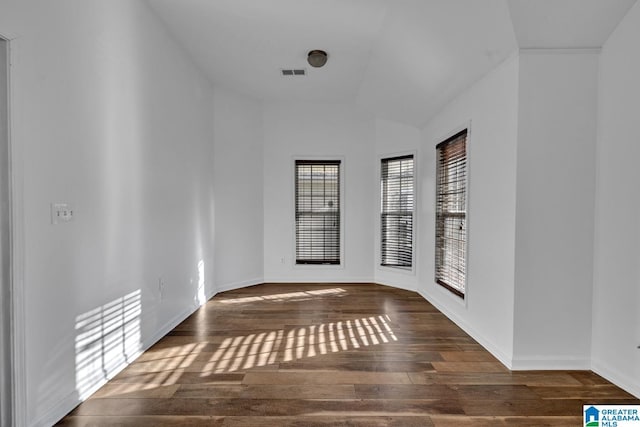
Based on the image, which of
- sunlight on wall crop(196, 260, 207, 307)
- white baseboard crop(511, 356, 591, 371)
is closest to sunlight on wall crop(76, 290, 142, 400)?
sunlight on wall crop(196, 260, 207, 307)

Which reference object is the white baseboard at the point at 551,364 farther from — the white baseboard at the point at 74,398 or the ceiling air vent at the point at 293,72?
the ceiling air vent at the point at 293,72

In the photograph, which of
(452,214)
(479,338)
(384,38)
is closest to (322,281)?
(452,214)

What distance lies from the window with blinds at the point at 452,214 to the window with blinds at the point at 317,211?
1803 mm

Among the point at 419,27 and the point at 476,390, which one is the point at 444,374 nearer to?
the point at 476,390

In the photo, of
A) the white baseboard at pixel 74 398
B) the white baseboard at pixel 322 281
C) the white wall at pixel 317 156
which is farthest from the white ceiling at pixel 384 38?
the white baseboard at pixel 74 398

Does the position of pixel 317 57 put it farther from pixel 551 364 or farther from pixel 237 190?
pixel 551 364

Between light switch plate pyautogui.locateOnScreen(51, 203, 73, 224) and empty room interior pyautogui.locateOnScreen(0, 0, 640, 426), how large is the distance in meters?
0.01

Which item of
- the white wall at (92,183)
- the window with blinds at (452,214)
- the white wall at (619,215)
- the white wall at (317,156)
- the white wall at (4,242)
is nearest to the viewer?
the white wall at (4,242)

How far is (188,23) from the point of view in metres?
3.20

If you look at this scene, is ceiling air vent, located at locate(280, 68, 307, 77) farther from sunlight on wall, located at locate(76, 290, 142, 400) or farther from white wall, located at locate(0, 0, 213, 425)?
sunlight on wall, located at locate(76, 290, 142, 400)

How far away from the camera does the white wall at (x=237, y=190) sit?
191 inches

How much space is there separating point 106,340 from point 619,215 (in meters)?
3.58

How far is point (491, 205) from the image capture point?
2.88 meters

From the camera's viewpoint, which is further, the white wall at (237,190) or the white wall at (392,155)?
the white wall at (392,155)
